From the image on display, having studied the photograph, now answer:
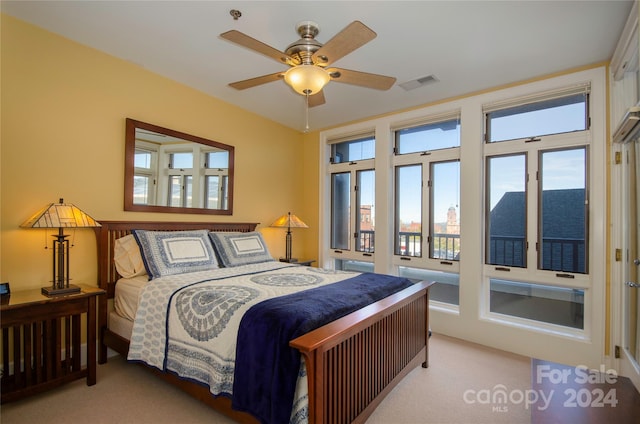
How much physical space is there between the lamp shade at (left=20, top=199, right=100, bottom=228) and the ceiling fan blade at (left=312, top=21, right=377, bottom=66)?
2.06 metres

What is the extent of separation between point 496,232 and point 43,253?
4154 millimetres

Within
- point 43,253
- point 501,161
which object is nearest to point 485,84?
point 501,161

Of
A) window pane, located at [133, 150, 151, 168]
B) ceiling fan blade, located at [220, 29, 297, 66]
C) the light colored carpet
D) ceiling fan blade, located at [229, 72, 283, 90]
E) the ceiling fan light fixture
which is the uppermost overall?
ceiling fan blade, located at [220, 29, 297, 66]

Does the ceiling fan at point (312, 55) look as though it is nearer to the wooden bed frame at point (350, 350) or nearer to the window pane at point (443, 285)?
the wooden bed frame at point (350, 350)

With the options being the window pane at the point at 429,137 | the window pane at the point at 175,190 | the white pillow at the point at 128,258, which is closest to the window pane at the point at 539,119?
the window pane at the point at 429,137

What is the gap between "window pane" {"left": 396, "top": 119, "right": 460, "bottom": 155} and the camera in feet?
12.0

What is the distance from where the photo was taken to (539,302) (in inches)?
124

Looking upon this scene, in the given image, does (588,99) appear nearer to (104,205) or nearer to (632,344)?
(632,344)

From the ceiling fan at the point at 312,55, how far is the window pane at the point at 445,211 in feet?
5.91

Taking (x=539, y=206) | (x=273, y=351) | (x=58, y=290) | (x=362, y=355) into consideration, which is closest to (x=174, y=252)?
(x=58, y=290)

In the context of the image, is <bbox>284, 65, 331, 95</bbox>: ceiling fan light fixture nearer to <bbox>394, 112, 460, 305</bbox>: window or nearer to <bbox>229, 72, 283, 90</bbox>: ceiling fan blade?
<bbox>229, 72, 283, 90</bbox>: ceiling fan blade

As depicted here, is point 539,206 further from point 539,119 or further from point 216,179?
point 216,179

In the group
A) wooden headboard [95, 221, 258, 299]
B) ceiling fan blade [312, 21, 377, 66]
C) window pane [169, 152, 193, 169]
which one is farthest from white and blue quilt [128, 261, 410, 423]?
ceiling fan blade [312, 21, 377, 66]

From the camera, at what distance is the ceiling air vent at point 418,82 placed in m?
3.15
